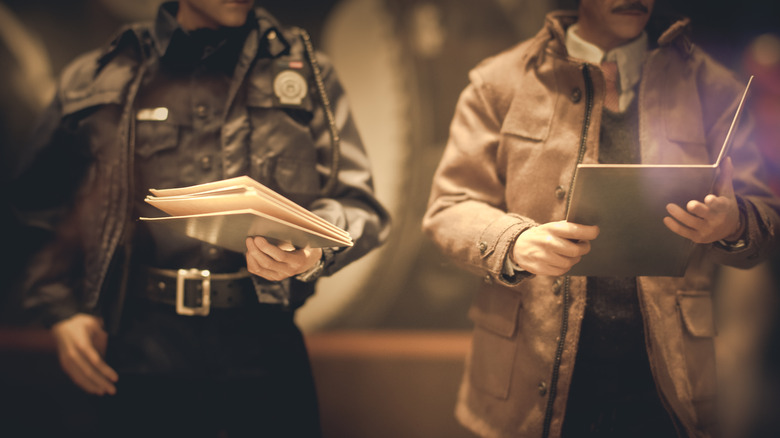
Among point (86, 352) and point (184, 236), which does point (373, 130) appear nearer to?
point (184, 236)

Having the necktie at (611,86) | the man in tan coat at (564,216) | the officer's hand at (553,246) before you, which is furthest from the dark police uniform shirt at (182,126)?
the necktie at (611,86)

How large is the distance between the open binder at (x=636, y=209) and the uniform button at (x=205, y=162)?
1.04 meters

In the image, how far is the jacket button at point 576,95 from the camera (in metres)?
1.54

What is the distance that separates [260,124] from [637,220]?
1100mm

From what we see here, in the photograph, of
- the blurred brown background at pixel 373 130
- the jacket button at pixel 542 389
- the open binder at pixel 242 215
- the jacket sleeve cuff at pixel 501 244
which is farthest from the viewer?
the blurred brown background at pixel 373 130

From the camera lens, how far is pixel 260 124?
1669mm

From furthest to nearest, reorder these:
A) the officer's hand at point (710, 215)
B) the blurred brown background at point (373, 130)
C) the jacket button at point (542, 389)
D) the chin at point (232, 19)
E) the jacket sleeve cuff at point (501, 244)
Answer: the blurred brown background at point (373, 130) < the chin at point (232, 19) < the jacket button at point (542, 389) < the jacket sleeve cuff at point (501, 244) < the officer's hand at point (710, 215)

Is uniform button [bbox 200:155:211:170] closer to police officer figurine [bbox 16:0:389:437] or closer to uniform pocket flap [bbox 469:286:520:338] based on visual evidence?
police officer figurine [bbox 16:0:389:437]

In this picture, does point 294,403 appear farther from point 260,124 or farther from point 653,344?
point 653,344

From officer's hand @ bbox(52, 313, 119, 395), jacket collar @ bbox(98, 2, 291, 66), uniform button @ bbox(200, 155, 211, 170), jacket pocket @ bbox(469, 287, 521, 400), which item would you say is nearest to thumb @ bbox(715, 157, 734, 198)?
jacket pocket @ bbox(469, 287, 521, 400)

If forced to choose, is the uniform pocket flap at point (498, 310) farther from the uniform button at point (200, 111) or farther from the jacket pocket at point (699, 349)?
the uniform button at point (200, 111)

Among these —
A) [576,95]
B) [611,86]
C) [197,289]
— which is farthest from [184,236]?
[611,86]

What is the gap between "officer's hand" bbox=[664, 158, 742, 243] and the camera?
1.30 metres

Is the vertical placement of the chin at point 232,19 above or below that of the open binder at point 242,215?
Result: above
